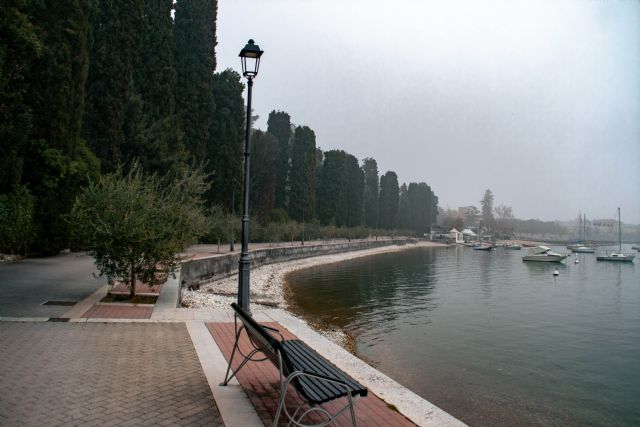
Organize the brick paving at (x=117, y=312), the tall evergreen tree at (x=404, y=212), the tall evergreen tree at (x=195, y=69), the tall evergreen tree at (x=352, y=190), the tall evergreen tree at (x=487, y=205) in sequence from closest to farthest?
the brick paving at (x=117, y=312) < the tall evergreen tree at (x=195, y=69) < the tall evergreen tree at (x=352, y=190) < the tall evergreen tree at (x=404, y=212) < the tall evergreen tree at (x=487, y=205)

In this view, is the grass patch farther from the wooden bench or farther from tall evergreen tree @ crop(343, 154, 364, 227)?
tall evergreen tree @ crop(343, 154, 364, 227)

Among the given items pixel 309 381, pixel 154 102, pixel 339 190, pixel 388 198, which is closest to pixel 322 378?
pixel 309 381

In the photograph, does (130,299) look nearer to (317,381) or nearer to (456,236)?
(317,381)

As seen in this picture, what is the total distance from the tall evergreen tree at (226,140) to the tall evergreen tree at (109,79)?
10.3m

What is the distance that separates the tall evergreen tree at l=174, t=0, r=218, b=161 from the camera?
3262cm

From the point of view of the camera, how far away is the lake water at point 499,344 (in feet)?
26.2

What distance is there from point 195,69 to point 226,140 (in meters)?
6.33

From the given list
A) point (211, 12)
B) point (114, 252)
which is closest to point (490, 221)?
point (211, 12)

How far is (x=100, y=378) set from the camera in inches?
199

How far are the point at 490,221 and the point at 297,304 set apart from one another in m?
144

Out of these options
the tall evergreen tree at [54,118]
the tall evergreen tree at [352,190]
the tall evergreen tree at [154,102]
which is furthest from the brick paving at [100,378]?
the tall evergreen tree at [352,190]

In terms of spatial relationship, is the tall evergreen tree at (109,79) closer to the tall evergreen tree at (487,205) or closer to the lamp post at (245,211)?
the lamp post at (245,211)

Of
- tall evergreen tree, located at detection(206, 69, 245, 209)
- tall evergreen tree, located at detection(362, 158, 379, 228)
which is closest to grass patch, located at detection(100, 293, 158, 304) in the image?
tall evergreen tree, located at detection(206, 69, 245, 209)

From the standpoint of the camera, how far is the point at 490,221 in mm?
149375
